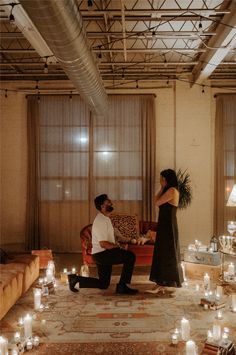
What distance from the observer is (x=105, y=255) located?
525cm

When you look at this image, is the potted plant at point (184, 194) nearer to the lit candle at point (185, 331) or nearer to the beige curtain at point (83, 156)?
the beige curtain at point (83, 156)

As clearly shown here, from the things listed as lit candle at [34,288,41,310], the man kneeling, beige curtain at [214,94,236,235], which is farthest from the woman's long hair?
beige curtain at [214,94,236,235]

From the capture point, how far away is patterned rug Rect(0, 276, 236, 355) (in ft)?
12.0

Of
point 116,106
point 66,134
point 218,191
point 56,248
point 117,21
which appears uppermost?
point 117,21

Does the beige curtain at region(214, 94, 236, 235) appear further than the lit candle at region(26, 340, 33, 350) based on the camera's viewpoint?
Yes

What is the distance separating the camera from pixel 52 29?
341 cm

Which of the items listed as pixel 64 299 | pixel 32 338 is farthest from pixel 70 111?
pixel 32 338

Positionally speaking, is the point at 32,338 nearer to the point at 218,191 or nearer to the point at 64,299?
the point at 64,299

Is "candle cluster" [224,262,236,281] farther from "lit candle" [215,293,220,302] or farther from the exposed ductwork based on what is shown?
the exposed ductwork

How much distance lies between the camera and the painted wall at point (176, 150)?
8.61 meters

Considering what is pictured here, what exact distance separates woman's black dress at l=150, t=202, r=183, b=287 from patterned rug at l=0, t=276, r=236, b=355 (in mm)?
222

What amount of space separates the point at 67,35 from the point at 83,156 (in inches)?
198

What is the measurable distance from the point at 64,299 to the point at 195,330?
1.78 meters

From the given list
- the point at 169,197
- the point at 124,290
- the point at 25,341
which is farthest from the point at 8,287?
the point at 169,197
